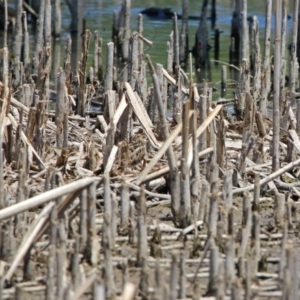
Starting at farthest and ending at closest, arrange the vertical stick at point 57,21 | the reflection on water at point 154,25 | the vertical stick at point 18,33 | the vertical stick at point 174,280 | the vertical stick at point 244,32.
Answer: the vertical stick at point 57,21
the reflection on water at point 154,25
the vertical stick at point 18,33
the vertical stick at point 244,32
the vertical stick at point 174,280

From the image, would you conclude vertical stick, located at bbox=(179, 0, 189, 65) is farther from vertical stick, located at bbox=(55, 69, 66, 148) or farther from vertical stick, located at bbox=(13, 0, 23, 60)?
vertical stick, located at bbox=(55, 69, 66, 148)

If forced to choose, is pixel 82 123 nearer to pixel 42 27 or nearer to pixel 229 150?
pixel 229 150

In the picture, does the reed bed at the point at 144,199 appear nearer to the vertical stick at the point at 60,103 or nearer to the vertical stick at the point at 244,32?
the vertical stick at the point at 60,103

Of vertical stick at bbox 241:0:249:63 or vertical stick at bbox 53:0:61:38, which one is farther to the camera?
vertical stick at bbox 53:0:61:38

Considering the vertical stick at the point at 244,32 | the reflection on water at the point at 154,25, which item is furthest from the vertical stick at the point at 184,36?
the vertical stick at the point at 244,32

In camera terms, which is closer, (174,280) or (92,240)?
(174,280)

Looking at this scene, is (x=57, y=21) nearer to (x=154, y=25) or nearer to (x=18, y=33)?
(x=154, y=25)

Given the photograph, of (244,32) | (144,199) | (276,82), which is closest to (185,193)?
(144,199)

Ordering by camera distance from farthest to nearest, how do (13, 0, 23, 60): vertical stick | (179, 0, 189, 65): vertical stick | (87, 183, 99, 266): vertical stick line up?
(179, 0, 189, 65): vertical stick < (13, 0, 23, 60): vertical stick < (87, 183, 99, 266): vertical stick

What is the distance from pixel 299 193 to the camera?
18.6 ft

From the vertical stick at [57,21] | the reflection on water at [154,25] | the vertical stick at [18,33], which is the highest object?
the vertical stick at [18,33]

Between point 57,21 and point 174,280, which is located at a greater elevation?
point 174,280

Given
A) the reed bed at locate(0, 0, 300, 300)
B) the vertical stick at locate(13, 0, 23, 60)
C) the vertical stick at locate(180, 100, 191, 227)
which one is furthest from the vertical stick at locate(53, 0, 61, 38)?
the vertical stick at locate(180, 100, 191, 227)

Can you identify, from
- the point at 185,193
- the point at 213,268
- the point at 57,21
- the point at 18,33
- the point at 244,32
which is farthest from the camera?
the point at 57,21
